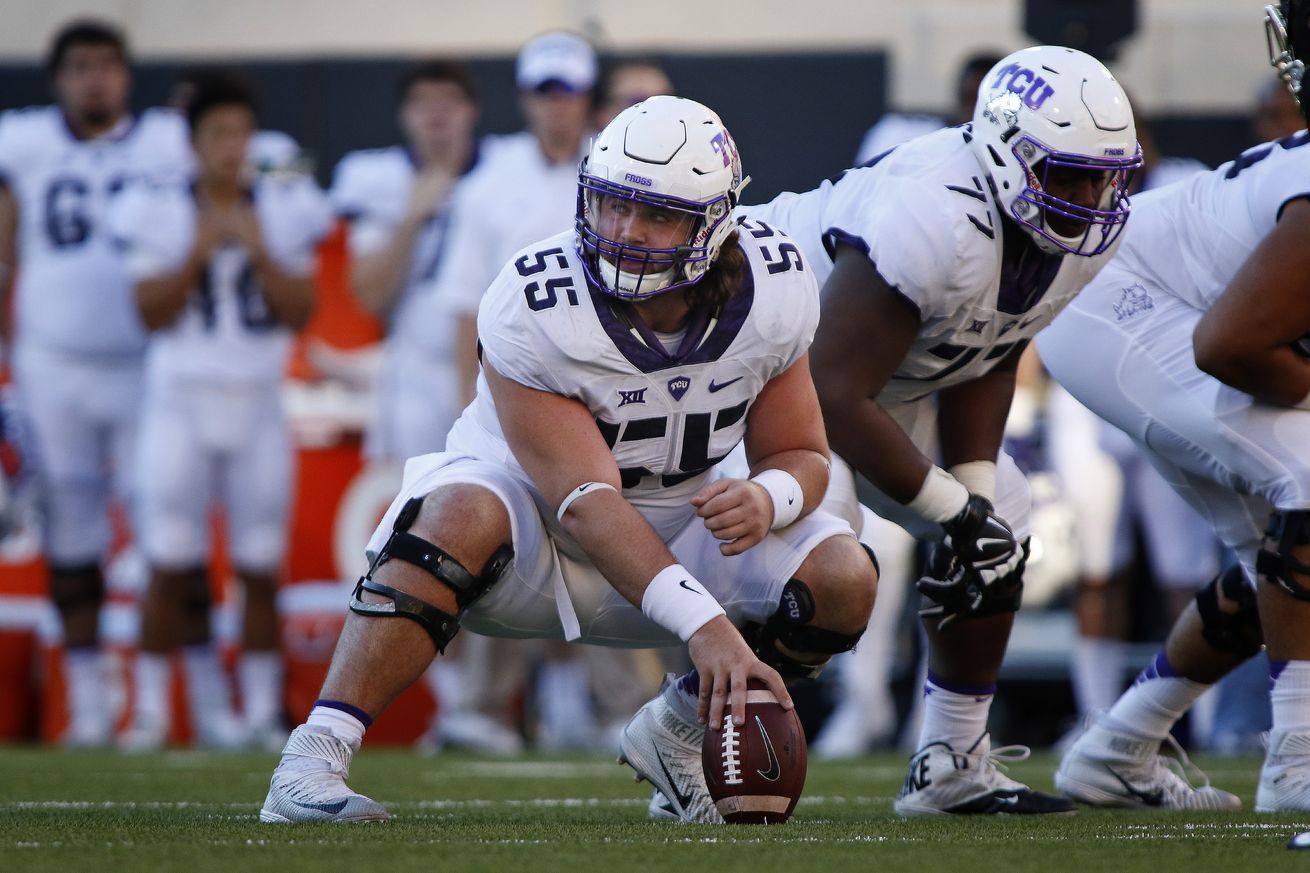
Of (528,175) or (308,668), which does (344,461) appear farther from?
(528,175)

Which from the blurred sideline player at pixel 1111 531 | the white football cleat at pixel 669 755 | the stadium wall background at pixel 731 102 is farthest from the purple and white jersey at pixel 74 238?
the white football cleat at pixel 669 755

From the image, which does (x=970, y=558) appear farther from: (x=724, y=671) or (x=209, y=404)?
(x=209, y=404)

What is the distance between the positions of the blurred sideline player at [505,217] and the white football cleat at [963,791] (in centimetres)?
304

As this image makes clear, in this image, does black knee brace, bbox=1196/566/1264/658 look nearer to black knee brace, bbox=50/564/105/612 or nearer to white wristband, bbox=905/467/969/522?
white wristband, bbox=905/467/969/522

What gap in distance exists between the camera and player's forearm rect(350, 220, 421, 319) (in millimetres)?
7371

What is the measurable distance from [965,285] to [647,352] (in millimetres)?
709

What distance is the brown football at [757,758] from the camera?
3.31 m

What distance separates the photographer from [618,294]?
346 centimetres

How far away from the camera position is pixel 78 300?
7.31m

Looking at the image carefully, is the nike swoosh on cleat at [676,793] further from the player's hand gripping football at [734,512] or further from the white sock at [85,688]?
the white sock at [85,688]

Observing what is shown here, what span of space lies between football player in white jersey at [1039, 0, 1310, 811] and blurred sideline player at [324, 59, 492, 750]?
10.7 ft

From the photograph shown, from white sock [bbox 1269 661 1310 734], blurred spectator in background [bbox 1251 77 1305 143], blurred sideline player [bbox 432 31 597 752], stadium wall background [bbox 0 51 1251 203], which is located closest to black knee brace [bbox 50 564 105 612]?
blurred sideline player [bbox 432 31 597 752]

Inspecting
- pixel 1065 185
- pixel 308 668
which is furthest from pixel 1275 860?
pixel 308 668

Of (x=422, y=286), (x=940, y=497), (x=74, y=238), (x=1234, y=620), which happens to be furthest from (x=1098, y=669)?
(x=74, y=238)
